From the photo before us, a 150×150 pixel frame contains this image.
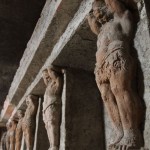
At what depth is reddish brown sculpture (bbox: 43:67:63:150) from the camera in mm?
2643

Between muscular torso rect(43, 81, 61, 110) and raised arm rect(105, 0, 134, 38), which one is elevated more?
raised arm rect(105, 0, 134, 38)

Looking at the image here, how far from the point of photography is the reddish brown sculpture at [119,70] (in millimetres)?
1706

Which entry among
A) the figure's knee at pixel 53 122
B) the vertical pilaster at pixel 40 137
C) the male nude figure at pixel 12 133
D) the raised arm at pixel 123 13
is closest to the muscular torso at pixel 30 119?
the vertical pilaster at pixel 40 137

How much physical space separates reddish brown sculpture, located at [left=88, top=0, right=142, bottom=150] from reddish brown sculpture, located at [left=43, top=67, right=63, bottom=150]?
849mm

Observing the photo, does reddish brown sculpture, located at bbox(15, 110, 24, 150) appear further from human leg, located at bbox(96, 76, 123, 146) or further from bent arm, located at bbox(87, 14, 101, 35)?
human leg, located at bbox(96, 76, 123, 146)

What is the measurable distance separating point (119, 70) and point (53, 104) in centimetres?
111

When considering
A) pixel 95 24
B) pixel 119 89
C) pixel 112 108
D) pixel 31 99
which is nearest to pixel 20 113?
pixel 31 99

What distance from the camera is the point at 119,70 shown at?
1.78 meters

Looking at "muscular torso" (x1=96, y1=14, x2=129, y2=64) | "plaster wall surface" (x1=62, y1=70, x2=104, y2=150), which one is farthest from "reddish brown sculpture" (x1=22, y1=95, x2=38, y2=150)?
"muscular torso" (x1=96, y1=14, x2=129, y2=64)

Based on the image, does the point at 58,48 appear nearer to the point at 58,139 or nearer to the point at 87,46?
the point at 87,46

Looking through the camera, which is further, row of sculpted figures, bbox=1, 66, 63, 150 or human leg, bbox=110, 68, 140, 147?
row of sculpted figures, bbox=1, 66, 63, 150

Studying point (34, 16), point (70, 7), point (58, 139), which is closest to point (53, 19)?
point (70, 7)

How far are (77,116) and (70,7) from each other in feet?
2.84

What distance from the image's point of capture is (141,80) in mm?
1772
